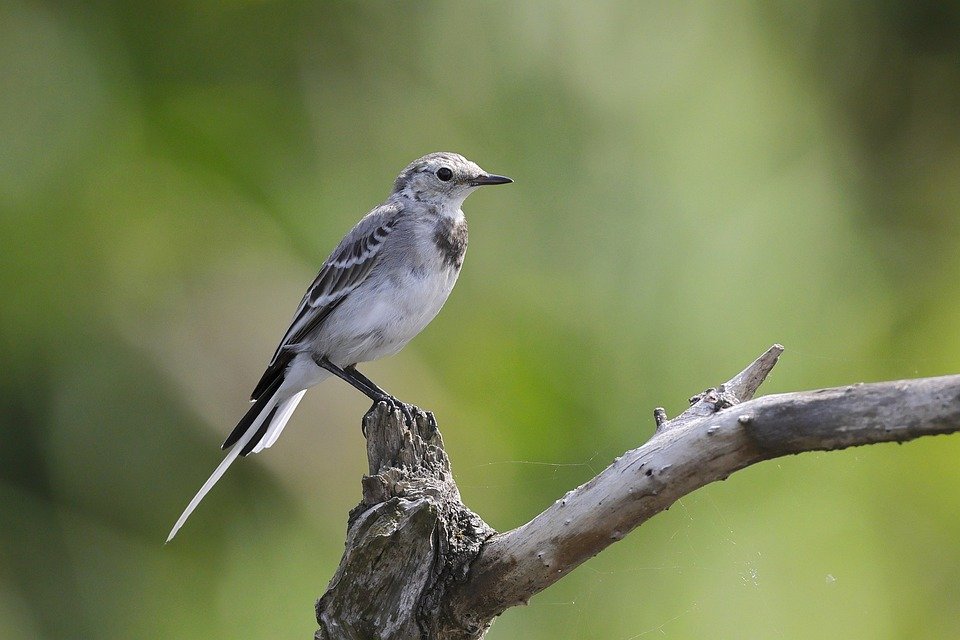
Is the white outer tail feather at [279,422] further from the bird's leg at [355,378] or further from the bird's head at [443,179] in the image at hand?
the bird's head at [443,179]

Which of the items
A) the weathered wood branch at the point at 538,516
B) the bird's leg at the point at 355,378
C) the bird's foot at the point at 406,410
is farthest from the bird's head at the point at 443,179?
the weathered wood branch at the point at 538,516

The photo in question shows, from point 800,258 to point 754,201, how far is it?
1.09ft

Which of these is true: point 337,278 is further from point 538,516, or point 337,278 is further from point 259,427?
point 538,516

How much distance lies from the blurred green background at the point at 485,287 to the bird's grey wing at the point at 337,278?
9.2 inches

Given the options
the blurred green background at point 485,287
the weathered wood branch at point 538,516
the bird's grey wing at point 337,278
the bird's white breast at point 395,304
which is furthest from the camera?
the bird's grey wing at point 337,278

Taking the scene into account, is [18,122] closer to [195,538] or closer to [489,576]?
[195,538]

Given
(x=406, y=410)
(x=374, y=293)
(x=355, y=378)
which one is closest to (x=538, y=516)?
(x=406, y=410)

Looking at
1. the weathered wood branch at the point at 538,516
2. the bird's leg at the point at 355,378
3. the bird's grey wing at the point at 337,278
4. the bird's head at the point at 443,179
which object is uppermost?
the bird's head at the point at 443,179

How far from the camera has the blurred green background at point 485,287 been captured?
371cm

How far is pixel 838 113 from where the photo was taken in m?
4.89

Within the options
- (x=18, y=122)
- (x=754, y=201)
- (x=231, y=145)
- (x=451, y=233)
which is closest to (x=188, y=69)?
(x=231, y=145)

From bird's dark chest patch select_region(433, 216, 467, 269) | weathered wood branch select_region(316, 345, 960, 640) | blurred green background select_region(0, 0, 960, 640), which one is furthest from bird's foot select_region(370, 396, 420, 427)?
bird's dark chest patch select_region(433, 216, 467, 269)

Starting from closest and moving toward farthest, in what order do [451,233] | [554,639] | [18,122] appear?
[554,639]
[451,233]
[18,122]

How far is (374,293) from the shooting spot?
4.00 m
